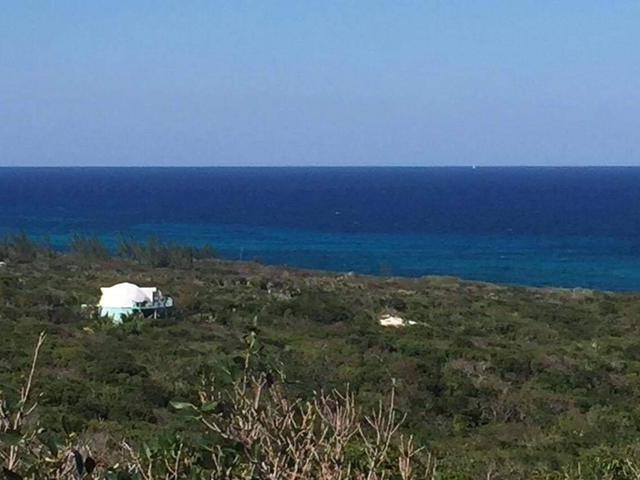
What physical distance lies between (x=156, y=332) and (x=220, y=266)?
22.0 metres

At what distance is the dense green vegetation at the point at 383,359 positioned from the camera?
12.5 metres

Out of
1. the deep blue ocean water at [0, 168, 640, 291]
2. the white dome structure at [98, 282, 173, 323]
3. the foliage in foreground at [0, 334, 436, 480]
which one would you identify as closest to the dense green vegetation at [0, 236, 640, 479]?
the foliage in foreground at [0, 334, 436, 480]

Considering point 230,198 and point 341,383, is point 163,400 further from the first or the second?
point 230,198

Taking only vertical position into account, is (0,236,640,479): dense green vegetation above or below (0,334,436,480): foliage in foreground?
below

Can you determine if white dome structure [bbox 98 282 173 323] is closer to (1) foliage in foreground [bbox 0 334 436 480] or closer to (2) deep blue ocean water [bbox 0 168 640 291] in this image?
(1) foliage in foreground [bbox 0 334 436 480]

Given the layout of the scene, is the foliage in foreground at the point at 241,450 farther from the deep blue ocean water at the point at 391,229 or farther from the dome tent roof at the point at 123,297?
the deep blue ocean water at the point at 391,229

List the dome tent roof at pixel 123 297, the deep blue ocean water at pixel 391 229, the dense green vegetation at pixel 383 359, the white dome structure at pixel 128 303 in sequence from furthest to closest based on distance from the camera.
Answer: the deep blue ocean water at pixel 391 229 < the dome tent roof at pixel 123 297 < the white dome structure at pixel 128 303 < the dense green vegetation at pixel 383 359

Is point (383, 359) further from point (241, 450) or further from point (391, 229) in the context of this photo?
point (391, 229)


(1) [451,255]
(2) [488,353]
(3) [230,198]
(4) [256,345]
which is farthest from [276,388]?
(3) [230,198]

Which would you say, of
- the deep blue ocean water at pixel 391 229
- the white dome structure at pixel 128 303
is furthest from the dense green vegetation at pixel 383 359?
the deep blue ocean water at pixel 391 229

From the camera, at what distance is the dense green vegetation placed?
12.5m

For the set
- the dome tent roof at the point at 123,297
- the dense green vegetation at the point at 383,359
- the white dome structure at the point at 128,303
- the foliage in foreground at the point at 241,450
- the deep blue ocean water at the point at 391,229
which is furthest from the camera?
the deep blue ocean water at the point at 391,229

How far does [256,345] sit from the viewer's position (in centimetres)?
328

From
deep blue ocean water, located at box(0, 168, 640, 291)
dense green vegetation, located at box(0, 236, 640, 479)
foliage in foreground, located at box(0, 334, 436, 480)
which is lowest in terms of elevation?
deep blue ocean water, located at box(0, 168, 640, 291)
